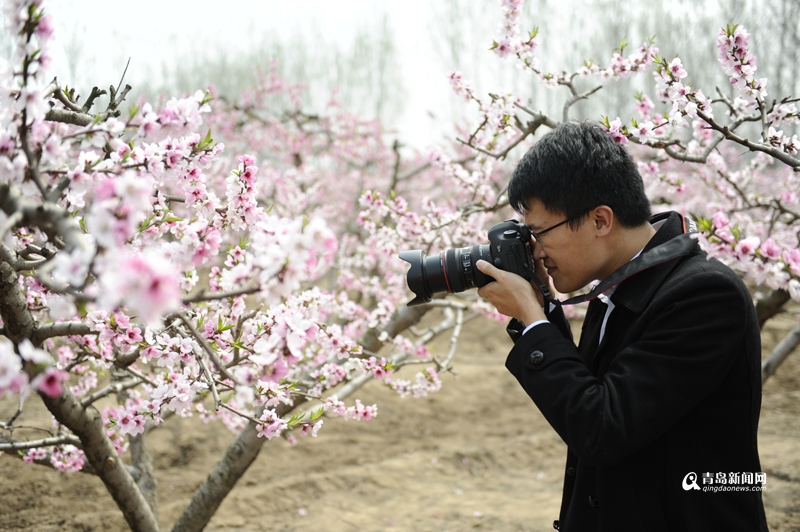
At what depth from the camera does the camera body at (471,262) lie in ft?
4.73

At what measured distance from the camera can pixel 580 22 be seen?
37.3 feet

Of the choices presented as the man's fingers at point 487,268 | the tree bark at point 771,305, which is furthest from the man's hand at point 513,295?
the tree bark at point 771,305

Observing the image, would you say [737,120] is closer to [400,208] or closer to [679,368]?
[679,368]

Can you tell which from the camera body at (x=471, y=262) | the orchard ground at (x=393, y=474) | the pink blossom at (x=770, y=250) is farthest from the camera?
the orchard ground at (x=393, y=474)

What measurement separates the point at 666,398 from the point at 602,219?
431 millimetres

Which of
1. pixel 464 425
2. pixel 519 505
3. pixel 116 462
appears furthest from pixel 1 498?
pixel 464 425

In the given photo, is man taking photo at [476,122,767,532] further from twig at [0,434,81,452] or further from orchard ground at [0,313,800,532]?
orchard ground at [0,313,800,532]

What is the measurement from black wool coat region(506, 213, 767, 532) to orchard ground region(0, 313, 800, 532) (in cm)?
226

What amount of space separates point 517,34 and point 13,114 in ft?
7.48

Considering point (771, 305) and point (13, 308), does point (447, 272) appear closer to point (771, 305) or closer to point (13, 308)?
point (13, 308)

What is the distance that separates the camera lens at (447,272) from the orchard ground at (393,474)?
2268mm

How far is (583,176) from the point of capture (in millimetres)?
1279

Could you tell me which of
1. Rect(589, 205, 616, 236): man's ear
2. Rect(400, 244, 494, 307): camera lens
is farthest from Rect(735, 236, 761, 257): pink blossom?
Rect(400, 244, 494, 307): camera lens

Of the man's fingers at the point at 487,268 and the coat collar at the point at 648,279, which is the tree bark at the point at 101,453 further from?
the coat collar at the point at 648,279
